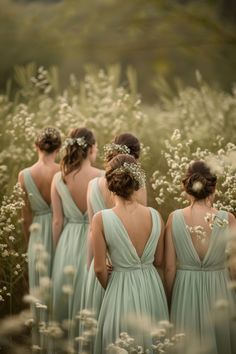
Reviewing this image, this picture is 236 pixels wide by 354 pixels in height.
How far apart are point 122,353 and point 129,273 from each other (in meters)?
1.04

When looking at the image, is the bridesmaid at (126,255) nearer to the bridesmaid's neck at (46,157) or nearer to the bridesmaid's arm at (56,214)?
the bridesmaid's arm at (56,214)

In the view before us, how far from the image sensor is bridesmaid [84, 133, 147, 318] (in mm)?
5520

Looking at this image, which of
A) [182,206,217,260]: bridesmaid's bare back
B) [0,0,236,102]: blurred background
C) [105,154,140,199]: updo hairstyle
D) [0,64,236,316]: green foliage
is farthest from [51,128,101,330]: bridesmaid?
[182,206,217,260]: bridesmaid's bare back

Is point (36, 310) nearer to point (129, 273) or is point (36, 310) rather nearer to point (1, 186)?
point (1, 186)

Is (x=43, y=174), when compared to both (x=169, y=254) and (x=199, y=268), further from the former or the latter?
(x=199, y=268)

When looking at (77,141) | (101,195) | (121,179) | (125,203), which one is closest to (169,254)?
(125,203)

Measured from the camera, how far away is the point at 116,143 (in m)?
5.73

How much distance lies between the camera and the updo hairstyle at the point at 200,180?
494cm

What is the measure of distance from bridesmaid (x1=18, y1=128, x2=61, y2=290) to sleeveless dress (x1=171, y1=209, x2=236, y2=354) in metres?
1.68

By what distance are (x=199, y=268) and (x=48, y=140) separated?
6.92ft

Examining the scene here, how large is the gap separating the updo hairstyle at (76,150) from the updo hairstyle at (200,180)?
4.34 ft

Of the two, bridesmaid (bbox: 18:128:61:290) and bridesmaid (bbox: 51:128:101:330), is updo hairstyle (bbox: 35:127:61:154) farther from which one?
bridesmaid (bbox: 51:128:101:330)

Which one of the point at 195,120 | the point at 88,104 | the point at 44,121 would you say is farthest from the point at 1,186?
the point at 195,120

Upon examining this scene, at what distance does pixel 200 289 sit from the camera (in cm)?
515
